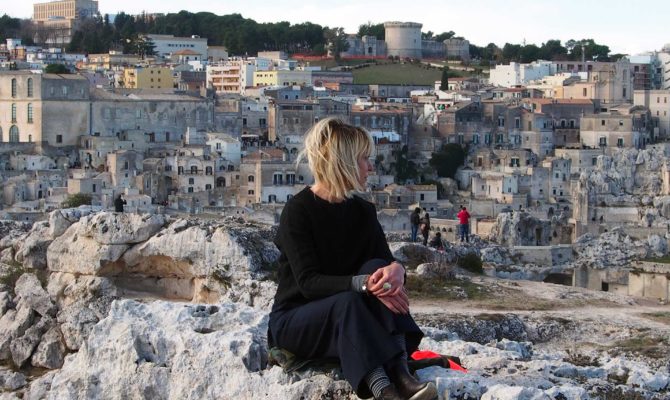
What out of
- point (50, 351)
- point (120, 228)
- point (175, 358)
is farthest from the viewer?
point (120, 228)

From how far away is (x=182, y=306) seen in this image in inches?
316

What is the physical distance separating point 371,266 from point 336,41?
→ 3630 inches

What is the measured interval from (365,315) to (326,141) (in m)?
0.82

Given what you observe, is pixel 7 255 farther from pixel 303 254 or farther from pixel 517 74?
pixel 517 74

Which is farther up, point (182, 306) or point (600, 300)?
point (182, 306)

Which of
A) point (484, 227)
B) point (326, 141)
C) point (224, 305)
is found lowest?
point (484, 227)

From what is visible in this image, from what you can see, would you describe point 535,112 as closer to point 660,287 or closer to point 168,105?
point 168,105

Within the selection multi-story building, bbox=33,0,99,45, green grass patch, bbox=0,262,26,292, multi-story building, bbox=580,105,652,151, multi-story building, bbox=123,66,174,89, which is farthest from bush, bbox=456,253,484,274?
multi-story building, bbox=33,0,99,45

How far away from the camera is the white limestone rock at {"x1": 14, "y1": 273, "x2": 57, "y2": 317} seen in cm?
1357

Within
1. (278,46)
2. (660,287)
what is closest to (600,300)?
(660,287)

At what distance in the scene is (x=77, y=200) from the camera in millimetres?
41500

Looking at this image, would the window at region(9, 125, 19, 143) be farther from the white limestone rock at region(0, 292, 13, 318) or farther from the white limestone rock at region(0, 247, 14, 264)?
the white limestone rock at region(0, 292, 13, 318)

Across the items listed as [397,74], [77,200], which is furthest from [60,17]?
[77,200]

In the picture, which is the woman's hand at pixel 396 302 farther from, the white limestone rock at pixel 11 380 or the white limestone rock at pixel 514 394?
the white limestone rock at pixel 11 380
